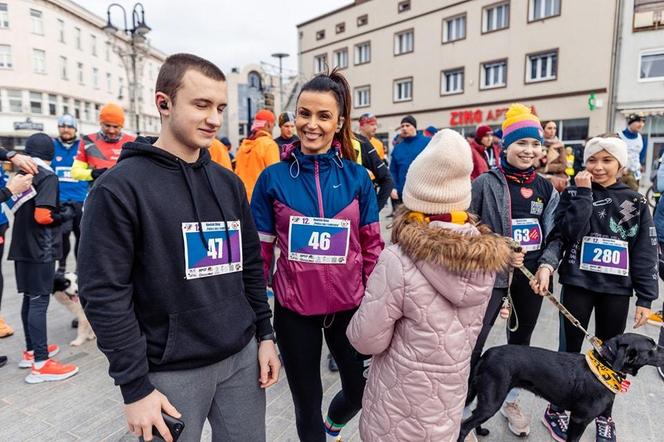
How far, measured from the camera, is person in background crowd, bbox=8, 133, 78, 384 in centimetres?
341

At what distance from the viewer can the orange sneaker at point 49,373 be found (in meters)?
3.40

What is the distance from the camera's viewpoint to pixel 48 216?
3434 mm

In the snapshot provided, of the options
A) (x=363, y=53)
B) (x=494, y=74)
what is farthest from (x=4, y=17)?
(x=494, y=74)

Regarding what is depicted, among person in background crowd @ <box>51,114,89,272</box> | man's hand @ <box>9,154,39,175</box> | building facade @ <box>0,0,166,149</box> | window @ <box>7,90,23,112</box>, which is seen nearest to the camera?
man's hand @ <box>9,154,39,175</box>

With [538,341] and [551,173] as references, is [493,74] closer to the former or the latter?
[551,173]

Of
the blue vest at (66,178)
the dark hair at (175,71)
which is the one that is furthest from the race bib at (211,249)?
the blue vest at (66,178)

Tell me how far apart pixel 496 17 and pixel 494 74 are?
9.31 ft

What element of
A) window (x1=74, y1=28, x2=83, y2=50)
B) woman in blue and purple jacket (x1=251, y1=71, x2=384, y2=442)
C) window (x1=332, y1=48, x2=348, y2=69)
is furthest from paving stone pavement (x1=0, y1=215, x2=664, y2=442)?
window (x1=74, y1=28, x2=83, y2=50)

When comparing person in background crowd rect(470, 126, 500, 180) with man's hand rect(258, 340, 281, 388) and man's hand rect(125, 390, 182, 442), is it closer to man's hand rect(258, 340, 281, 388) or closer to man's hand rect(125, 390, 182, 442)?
man's hand rect(258, 340, 281, 388)

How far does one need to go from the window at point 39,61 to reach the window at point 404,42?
30.4 metres

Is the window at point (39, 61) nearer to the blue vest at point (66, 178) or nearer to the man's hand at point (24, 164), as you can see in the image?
the blue vest at point (66, 178)

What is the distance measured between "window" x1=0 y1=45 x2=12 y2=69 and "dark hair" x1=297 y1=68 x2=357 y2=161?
42.6m

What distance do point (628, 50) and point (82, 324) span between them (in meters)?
21.2

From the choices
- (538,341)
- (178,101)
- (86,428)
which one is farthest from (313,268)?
(538,341)
